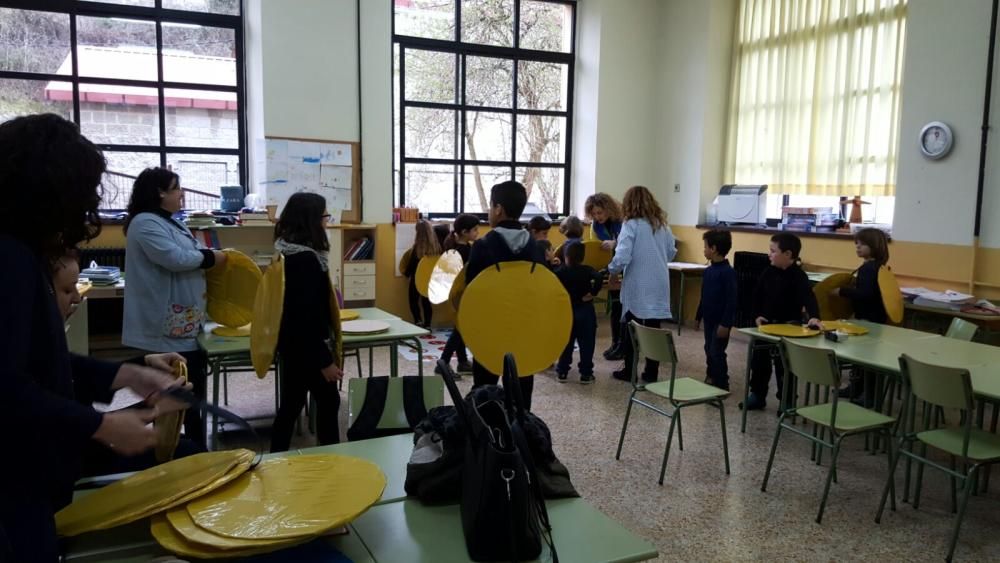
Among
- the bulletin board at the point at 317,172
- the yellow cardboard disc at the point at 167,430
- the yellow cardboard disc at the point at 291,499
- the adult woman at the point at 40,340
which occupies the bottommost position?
the yellow cardboard disc at the point at 291,499

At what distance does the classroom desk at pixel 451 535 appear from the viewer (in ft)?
4.57

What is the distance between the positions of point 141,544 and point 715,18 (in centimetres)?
785

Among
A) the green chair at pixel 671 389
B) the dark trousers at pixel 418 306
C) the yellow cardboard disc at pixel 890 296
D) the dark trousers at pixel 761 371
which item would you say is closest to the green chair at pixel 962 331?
the yellow cardboard disc at pixel 890 296

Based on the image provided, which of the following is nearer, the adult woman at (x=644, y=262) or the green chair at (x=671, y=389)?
the green chair at (x=671, y=389)

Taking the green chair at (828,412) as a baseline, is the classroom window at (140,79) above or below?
above

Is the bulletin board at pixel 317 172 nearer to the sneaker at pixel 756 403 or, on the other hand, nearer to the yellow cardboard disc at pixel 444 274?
the yellow cardboard disc at pixel 444 274

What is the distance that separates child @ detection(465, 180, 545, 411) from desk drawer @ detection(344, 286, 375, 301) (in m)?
4.05

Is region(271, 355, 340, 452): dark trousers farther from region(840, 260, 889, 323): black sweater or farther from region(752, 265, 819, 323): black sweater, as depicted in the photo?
region(840, 260, 889, 323): black sweater

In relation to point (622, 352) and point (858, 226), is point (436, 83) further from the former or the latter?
point (858, 226)

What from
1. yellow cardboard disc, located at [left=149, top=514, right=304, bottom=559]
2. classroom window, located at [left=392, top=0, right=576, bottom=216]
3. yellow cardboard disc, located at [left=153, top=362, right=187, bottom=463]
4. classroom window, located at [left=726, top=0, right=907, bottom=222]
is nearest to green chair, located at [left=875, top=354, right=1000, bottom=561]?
yellow cardboard disc, located at [left=149, top=514, right=304, bottom=559]

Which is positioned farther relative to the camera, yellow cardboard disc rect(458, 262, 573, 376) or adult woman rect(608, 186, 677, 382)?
→ adult woman rect(608, 186, 677, 382)

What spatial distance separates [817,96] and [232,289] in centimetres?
596

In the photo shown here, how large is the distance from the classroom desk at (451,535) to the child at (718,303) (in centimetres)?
341

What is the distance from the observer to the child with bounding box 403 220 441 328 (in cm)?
685
